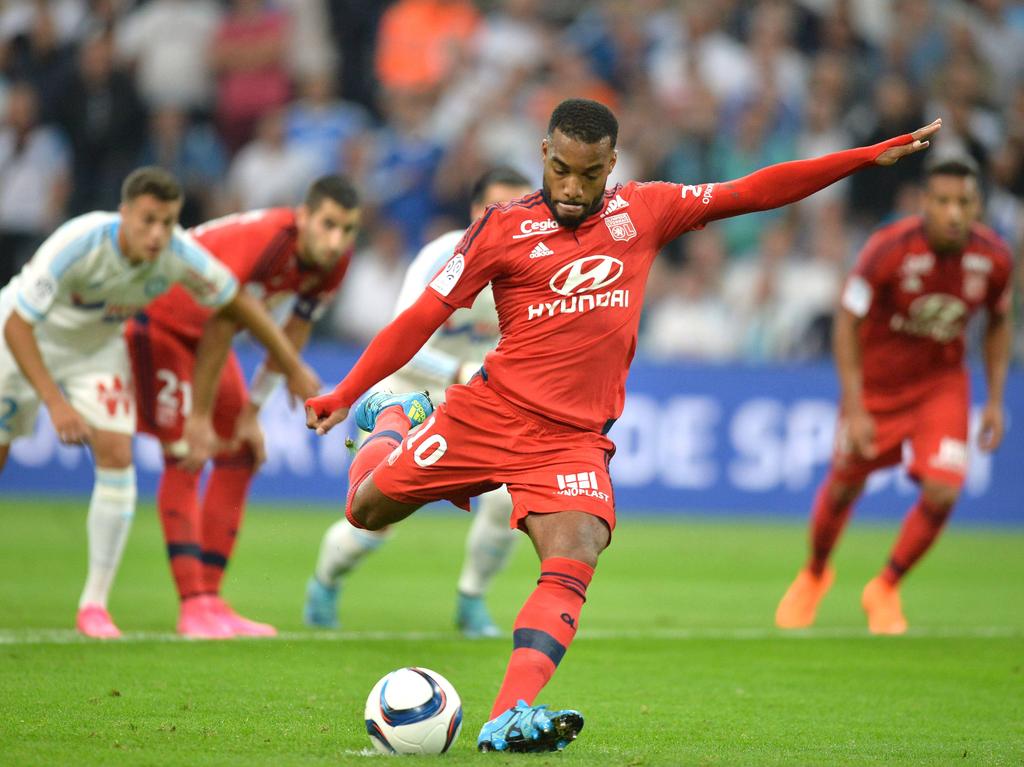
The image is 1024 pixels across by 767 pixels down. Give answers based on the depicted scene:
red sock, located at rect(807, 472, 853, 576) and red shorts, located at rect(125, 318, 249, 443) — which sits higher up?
red shorts, located at rect(125, 318, 249, 443)

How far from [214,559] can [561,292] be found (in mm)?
3541

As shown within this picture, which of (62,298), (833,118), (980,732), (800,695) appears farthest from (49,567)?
(833,118)

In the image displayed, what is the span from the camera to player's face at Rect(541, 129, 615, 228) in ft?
17.0

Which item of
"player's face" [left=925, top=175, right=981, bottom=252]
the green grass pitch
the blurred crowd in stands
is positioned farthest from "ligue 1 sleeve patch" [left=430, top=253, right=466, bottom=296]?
the blurred crowd in stands

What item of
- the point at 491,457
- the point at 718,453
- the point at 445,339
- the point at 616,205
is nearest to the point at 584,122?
the point at 616,205

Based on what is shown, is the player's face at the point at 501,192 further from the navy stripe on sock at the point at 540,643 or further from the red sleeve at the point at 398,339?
the navy stripe on sock at the point at 540,643

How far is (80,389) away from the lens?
766cm

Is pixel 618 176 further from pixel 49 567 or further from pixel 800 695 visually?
pixel 800 695

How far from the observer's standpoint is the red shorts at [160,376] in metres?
8.02

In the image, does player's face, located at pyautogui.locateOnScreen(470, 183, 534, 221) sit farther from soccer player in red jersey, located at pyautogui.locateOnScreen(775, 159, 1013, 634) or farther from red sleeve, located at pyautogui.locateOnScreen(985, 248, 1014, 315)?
red sleeve, located at pyautogui.locateOnScreen(985, 248, 1014, 315)

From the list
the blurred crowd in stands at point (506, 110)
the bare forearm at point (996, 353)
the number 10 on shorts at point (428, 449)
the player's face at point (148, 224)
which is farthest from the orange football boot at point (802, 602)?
the blurred crowd in stands at point (506, 110)

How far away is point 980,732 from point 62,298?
4.77 meters

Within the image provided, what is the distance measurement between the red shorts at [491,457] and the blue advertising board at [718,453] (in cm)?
907

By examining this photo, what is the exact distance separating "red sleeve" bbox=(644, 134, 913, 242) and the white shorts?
134 inches
